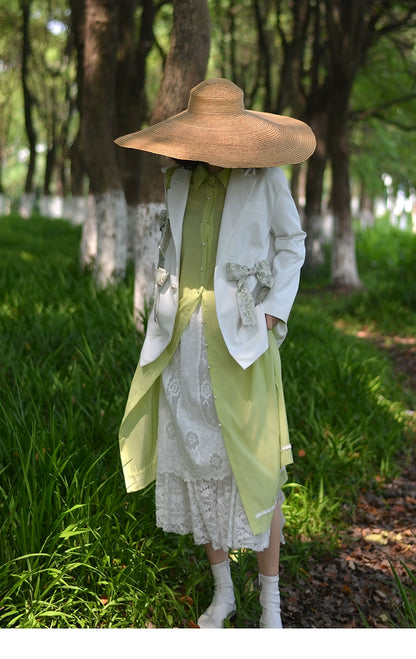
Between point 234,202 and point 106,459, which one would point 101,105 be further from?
point 234,202

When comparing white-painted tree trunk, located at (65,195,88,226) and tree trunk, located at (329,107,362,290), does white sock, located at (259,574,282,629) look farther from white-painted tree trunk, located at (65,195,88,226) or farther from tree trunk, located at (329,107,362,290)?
white-painted tree trunk, located at (65,195,88,226)

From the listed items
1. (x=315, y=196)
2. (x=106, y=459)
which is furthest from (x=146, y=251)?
(x=315, y=196)

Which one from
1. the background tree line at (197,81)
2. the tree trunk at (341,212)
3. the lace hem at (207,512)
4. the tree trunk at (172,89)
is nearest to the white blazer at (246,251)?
the lace hem at (207,512)

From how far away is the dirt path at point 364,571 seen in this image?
134 inches

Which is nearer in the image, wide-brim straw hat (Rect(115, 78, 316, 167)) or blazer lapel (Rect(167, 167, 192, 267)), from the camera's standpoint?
→ wide-brim straw hat (Rect(115, 78, 316, 167))

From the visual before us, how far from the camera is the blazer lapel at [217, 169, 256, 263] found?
279 centimetres

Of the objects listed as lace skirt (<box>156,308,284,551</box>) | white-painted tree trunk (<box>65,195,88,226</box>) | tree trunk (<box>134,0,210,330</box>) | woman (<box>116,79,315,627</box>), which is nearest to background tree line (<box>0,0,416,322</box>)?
tree trunk (<box>134,0,210,330</box>)

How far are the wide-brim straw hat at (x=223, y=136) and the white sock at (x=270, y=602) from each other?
5.14 feet

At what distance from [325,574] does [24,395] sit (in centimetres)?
188

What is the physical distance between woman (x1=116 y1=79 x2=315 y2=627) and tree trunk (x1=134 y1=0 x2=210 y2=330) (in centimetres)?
288

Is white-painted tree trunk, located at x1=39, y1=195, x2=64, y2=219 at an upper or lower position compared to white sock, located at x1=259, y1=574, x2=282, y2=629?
lower

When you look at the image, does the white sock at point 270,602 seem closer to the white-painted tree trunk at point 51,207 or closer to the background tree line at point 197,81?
the background tree line at point 197,81

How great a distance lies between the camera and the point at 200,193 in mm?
2895
